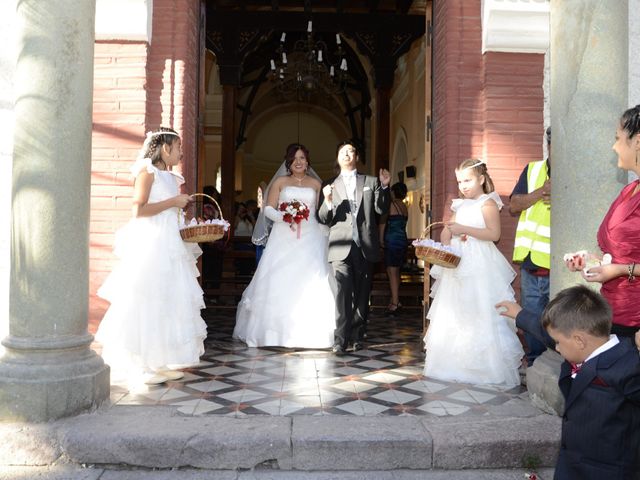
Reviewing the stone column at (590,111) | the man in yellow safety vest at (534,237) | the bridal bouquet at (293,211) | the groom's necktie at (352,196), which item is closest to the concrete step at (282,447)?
the stone column at (590,111)

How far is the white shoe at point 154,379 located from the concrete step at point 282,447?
3.69 feet

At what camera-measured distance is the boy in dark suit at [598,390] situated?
2236 millimetres

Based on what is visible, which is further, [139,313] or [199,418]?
[139,313]

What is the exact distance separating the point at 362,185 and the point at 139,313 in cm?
242

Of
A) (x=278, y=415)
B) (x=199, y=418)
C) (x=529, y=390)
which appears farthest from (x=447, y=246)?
(x=199, y=418)

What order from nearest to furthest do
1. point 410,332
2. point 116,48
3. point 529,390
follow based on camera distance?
point 529,390 → point 116,48 → point 410,332

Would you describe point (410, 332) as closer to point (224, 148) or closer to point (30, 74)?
point (30, 74)

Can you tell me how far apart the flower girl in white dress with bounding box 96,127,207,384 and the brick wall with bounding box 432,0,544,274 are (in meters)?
2.43

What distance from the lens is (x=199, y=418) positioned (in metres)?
3.65

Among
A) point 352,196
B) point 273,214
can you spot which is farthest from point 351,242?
point 273,214

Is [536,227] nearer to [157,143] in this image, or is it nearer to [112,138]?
[157,143]

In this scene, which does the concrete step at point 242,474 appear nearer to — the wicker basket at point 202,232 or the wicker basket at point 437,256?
the wicker basket at point 437,256

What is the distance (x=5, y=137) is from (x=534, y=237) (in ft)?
13.8

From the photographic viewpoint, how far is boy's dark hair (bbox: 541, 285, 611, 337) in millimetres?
2250
